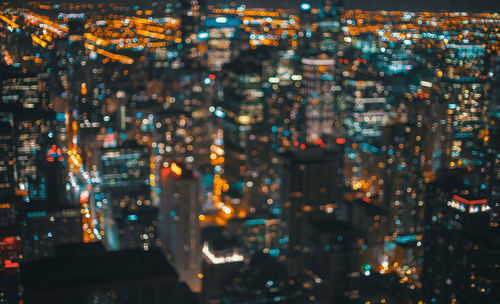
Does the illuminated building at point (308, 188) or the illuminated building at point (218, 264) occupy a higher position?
the illuminated building at point (308, 188)

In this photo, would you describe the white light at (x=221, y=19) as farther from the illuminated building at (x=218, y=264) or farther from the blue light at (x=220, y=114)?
the blue light at (x=220, y=114)

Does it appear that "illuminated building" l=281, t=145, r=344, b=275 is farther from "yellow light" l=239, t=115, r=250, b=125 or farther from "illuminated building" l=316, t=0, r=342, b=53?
"illuminated building" l=316, t=0, r=342, b=53

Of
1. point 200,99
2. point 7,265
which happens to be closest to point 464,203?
point 7,265

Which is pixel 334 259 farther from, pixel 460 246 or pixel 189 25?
pixel 189 25

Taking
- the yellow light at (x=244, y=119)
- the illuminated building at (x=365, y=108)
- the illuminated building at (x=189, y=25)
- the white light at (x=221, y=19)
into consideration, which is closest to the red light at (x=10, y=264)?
the white light at (x=221, y=19)

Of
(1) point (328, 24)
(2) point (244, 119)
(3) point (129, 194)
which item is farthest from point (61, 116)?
(1) point (328, 24)
